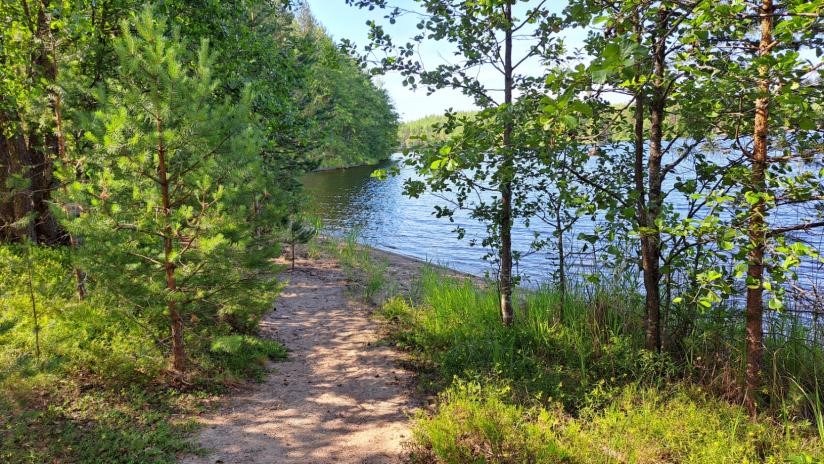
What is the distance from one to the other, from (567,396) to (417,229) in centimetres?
1736

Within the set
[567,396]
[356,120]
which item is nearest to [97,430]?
[567,396]

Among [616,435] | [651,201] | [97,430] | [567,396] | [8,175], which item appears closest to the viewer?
[616,435]

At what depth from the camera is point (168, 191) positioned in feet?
17.7

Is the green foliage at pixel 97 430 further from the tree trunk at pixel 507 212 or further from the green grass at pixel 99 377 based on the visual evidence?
the tree trunk at pixel 507 212

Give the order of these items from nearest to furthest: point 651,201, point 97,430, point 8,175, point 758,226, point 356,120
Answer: point 758,226
point 97,430
point 651,201
point 8,175
point 356,120

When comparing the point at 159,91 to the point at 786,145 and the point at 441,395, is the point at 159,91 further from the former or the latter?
the point at 786,145

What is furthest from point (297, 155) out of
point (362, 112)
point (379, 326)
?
point (362, 112)

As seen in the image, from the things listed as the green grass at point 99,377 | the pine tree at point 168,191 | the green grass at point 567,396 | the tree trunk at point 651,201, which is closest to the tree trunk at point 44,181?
the green grass at point 99,377

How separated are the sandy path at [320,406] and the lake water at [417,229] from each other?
10.5ft

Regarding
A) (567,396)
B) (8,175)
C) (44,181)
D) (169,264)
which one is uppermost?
(8,175)

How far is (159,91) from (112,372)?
3.44 m

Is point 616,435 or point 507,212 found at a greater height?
point 507,212

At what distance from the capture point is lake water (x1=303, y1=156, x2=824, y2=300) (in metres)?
13.7

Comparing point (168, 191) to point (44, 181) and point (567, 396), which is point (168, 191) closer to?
point (567, 396)
